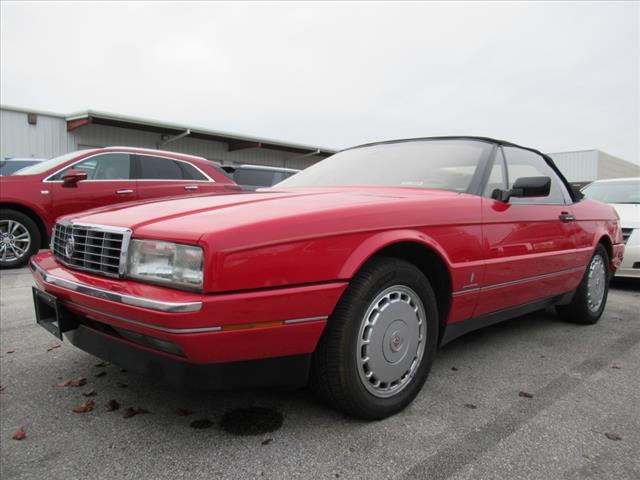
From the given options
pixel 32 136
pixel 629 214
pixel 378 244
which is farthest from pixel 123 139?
pixel 378 244

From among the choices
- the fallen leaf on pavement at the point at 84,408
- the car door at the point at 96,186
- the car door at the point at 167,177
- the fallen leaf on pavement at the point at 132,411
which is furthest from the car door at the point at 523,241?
the car door at the point at 96,186

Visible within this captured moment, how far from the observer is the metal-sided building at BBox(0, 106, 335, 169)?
1352cm

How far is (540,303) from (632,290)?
10.5 ft

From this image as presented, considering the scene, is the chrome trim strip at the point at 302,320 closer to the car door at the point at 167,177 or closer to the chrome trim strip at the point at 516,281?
the chrome trim strip at the point at 516,281

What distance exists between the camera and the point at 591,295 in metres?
3.64

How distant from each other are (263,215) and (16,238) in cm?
517

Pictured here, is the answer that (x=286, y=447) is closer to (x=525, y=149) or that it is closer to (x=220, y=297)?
(x=220, y=297)

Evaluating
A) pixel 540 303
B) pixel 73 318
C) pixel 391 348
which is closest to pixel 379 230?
pixel 391 348

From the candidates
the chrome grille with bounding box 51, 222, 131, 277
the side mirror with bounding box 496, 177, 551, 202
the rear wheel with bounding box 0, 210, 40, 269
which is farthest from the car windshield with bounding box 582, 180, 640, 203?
the rear wheel with bounding box 0, 210, 40, 269

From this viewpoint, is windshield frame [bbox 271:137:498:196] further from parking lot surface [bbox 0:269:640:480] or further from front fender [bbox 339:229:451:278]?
parking lot surface [bbox 0:269:640:480]

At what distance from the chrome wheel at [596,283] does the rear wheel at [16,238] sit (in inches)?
234

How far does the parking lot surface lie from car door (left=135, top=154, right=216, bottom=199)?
3.75 metres

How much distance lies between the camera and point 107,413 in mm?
1974

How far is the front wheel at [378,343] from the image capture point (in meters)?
1.78
